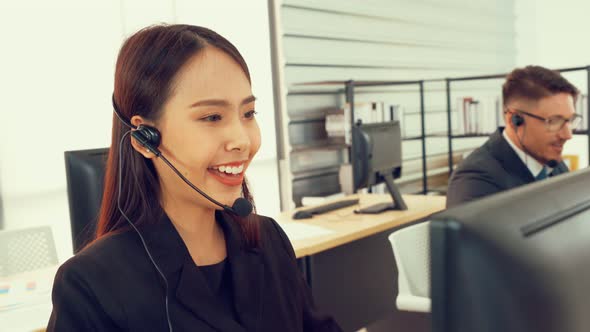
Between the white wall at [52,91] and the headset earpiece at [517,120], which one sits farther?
the white wall at [52,91]

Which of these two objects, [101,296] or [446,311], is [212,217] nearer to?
[101,296]

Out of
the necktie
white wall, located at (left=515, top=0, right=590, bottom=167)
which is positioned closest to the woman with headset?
the necktie

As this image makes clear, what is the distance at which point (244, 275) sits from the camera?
1.18 metres

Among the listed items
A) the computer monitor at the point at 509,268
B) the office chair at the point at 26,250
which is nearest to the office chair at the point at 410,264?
the office chair at the point at 26,250

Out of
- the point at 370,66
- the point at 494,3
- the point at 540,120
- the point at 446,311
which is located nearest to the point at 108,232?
the point at 446,311

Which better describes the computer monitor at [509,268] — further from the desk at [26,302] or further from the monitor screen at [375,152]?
the monitor screen at [375,152]

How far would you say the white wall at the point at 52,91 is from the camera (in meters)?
2.79

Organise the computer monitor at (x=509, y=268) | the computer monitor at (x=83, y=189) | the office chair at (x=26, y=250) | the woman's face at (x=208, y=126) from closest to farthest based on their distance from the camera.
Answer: the computer monitor at (x=509, y=268), the woman's face at (x=208, y=126), the computer monitor at (x=83, y=189), the office chair at (x=26, y=250)

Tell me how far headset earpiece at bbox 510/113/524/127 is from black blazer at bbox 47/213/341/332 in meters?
1.49

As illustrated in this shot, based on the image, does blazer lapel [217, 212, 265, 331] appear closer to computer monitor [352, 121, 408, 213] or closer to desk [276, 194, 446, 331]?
desk [276, 194, 446, 331]

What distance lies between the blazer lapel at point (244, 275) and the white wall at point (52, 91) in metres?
1.94

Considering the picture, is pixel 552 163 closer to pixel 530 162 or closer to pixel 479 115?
pixel 530 162

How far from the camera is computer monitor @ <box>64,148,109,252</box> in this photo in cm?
170

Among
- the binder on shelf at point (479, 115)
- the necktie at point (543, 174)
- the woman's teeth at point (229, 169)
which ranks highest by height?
the woman's teeth at point (229, 169)
